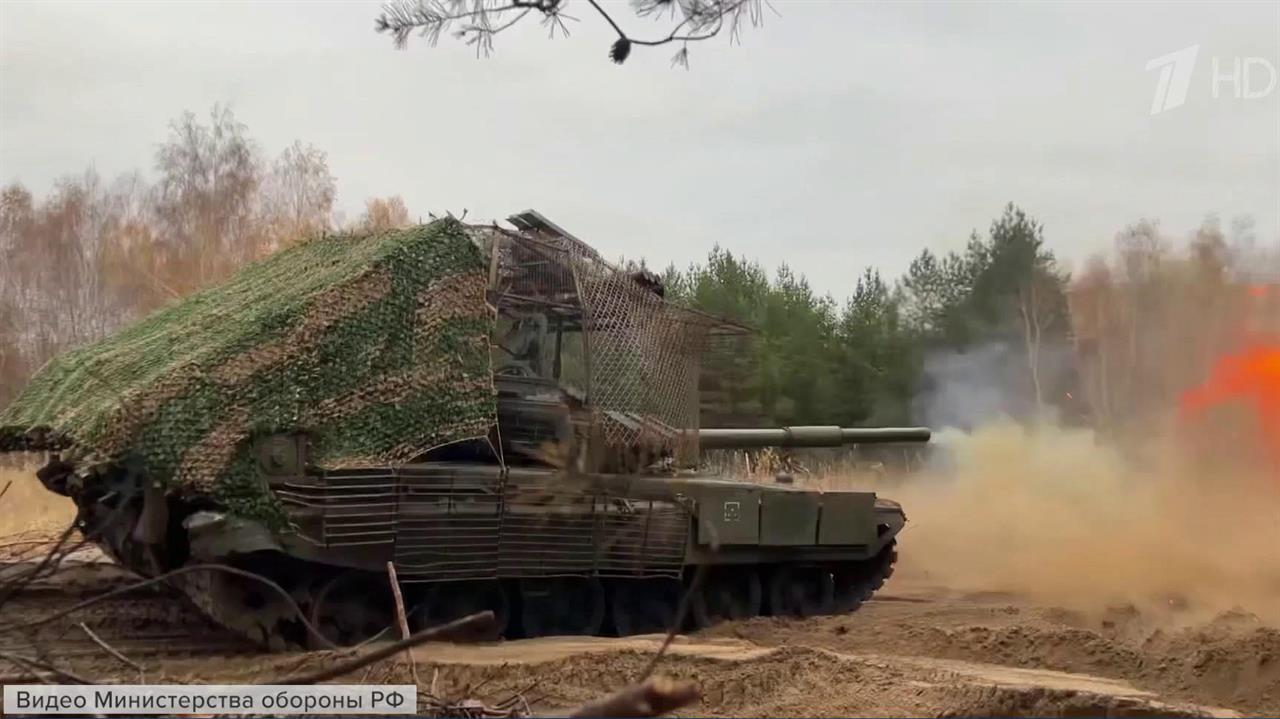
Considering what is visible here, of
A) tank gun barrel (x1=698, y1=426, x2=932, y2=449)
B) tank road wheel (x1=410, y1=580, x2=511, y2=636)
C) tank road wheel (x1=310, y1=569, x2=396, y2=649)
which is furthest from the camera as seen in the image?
tank gun barrel (x1=698, y1=426, x2=932, y2=449)

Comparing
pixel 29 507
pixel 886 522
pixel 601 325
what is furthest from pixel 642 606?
pixel 29 507

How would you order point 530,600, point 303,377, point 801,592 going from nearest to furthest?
point 303,377
point 530,600
point 801,592

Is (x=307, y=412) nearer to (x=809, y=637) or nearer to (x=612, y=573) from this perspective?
(x=612, y=573)

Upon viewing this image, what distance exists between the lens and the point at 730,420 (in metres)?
18.0

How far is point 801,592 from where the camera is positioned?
533 inches

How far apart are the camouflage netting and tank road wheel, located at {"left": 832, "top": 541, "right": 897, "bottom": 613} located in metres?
5.28

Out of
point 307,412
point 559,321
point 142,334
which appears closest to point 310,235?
point 142,334

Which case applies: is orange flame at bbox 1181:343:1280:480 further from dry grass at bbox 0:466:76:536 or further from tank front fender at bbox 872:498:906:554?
dry grass at bbox 0:466:76:536

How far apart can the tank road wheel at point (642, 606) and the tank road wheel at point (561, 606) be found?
0.21m

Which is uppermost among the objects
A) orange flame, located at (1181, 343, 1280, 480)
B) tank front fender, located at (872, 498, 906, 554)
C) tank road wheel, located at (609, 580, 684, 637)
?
orange flame, located at (1181, 343, 1280, 480)

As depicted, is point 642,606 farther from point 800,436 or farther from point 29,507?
point 29,507

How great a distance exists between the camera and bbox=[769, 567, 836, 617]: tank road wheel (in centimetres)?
1318

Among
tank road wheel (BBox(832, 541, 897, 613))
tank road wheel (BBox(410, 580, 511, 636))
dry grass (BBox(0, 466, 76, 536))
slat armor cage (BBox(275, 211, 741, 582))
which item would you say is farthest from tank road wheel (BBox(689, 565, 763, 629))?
dry grass (BBox(0, 466, 76, 536))

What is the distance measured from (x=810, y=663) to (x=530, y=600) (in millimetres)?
3261
